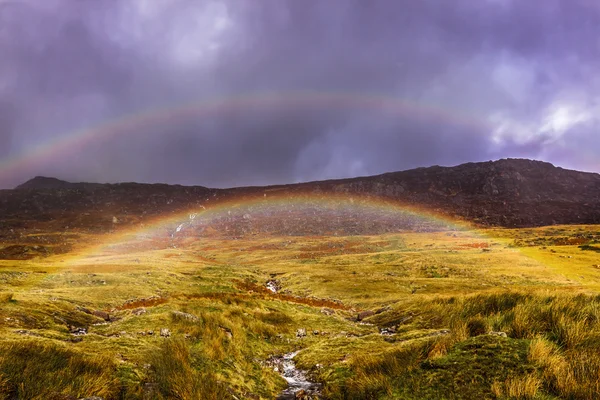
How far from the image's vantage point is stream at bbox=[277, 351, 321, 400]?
10315mm

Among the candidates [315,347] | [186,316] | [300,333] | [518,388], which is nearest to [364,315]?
[300,333]

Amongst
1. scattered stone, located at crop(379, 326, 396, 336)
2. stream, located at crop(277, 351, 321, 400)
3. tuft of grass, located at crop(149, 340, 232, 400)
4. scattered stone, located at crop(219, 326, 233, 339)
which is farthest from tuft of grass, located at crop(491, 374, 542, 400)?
scattered stone, located at crop(379, 326, 396, 336)

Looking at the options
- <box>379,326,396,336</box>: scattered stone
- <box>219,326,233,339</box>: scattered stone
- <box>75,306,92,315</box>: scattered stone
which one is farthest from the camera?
<box>75,306,92,315</box>: scattered stone

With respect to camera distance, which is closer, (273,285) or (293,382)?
(293,382)

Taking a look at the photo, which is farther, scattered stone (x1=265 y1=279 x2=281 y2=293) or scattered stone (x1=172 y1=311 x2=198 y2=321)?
scattered stone (x1=265 y1=279 x2=281 y2=293)

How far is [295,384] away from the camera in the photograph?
38.8 feet

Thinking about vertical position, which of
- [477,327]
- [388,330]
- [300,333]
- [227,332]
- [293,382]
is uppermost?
[477,327]

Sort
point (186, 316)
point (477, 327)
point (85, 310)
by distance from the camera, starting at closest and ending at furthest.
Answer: point (477, 327)
point (186, 316)
point (85, 310)

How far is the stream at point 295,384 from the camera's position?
1031cm

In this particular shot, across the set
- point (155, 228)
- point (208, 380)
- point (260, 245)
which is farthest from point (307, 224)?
point (208, 380)

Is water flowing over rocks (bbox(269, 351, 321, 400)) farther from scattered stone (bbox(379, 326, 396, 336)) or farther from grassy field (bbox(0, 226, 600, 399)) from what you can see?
scattered stone (bbox(379, 326, 396, 336))

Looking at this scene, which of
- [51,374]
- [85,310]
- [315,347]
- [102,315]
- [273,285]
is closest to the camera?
[51,374]

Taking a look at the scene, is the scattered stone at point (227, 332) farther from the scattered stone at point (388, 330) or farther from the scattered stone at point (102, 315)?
the scattered stone at point (102, 315)

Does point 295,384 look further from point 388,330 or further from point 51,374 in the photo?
point 388,330
